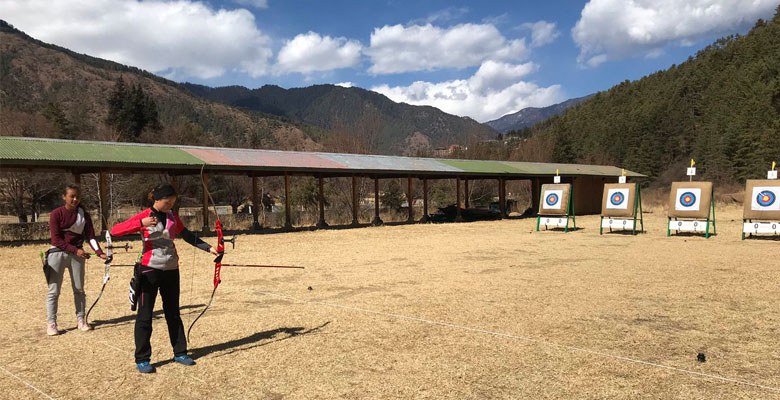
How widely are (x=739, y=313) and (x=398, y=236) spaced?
11715mm

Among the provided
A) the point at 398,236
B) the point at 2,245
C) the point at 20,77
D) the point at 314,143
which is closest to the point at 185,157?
the point at 2,245

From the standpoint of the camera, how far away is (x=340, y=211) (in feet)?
96.8

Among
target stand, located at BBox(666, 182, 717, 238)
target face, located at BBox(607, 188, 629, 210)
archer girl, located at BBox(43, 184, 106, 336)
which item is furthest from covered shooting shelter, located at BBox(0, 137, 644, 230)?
target stand, located at BBox(666, 182, 717, 238)

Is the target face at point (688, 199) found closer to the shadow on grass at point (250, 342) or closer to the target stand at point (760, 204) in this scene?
the target stand at point (760, 204)

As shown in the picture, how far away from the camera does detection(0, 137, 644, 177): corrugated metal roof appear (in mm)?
13430

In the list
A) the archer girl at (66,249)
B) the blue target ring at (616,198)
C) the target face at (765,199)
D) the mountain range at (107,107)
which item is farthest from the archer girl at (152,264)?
the mountain range at (107,107)

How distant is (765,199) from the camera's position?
1509 centimetres

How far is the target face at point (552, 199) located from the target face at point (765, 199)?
601 cm

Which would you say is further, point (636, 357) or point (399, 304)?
point (399, 304)

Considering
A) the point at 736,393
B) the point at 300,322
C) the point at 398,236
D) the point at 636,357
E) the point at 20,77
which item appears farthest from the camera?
the point at 20,77

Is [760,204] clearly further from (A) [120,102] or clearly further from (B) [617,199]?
(A) [120,102]

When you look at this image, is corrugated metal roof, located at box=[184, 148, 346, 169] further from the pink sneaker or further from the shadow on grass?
the shadow on grass

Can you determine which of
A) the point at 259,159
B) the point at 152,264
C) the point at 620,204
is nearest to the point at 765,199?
the point at 620,204

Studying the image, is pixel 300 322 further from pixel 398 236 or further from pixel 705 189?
pixel 705 189
